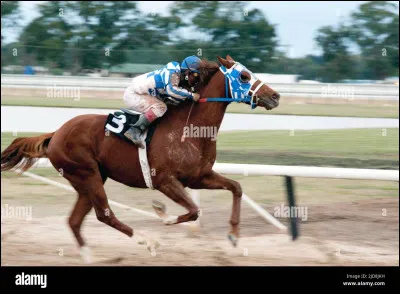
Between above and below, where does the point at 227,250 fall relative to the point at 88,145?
below

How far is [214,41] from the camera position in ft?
39.5

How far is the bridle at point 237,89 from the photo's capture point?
19.4 ft

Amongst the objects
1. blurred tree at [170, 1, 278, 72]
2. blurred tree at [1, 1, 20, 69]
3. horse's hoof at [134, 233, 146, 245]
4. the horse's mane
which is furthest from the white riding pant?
blurred tree at [1, 1, 20, 69]

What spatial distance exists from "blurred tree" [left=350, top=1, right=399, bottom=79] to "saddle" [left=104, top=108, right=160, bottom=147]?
30.4 ft

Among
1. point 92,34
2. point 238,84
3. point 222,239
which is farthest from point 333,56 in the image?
point 238,84

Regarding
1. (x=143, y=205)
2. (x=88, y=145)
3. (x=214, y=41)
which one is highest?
(x=214, y=41)

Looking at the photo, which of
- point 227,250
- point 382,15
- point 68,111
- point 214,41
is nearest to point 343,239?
point 227,250

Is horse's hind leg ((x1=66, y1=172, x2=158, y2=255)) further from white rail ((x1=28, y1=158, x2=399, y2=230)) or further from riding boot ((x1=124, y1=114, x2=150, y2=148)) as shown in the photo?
white rail ((x1=28, y1=158, x2=399, y2=230))

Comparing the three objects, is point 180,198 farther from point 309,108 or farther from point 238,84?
point 309,108

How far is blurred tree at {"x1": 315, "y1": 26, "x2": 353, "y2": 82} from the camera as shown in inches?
562

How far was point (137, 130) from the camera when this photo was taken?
6082 mm

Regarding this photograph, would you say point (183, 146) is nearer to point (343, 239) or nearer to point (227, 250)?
point (227, 250)

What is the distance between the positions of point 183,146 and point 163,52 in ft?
20.2

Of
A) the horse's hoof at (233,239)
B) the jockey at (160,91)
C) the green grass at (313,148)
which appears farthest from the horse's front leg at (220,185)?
the green grass at (313,148)
